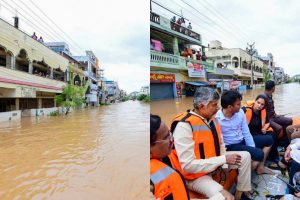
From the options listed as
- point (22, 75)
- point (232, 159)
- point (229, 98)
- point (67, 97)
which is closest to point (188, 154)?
point (232, 159)

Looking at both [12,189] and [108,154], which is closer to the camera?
[12,189]

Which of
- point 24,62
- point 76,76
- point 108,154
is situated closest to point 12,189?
point 108,154

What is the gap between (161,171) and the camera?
0.74 metres

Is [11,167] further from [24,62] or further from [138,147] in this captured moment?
[24,62]

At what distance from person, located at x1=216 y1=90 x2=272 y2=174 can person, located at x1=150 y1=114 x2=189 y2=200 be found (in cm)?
67

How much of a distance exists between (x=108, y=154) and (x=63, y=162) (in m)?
0.79

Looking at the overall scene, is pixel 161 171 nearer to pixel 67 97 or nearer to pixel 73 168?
pixel 73 168

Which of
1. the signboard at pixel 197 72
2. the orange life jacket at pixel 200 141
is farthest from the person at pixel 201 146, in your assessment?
the signboard at pixel 197 72

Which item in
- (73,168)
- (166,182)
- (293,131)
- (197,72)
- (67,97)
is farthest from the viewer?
(67,97)

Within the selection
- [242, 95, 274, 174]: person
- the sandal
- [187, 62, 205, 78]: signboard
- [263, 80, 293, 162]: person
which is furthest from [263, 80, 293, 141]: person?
[187, 62, 205, 78]: signboard

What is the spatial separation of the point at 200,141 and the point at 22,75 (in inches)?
425

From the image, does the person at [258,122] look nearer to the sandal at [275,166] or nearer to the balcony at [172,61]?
the sandal at [275,166]

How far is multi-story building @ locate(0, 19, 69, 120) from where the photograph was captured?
9312 mm

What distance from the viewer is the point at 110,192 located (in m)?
2.99
